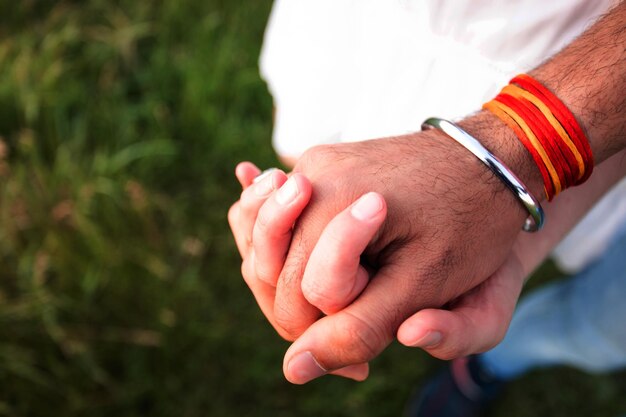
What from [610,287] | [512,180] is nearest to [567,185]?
→ [512,180]

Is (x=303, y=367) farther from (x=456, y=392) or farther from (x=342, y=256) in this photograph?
(x=456, y=392)

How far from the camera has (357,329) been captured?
1.04m

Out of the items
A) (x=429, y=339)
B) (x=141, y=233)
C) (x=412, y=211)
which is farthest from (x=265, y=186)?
(x=141, y=233)

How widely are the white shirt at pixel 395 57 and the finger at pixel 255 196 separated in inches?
17.2

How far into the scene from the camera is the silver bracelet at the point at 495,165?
1035mm

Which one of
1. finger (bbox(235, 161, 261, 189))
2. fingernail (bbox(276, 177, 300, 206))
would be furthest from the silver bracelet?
finger (bbox(235, 161, 261, 189))

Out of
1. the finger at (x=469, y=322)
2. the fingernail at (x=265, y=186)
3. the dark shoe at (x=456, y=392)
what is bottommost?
the dark shoe at (x=456, y=392)

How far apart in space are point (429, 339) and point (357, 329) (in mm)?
122

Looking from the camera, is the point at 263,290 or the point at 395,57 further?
the point at 395,57

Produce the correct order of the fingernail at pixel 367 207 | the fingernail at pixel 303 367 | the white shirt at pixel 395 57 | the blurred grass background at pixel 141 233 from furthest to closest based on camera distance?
the blurred grass background at pixel 141 233, the white shirt at pixel 395 57, the fingernail at pixel 303 367, the fingernail at pixel 367 207

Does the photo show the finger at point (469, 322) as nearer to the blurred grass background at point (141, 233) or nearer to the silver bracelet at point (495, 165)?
the silver bracelet at point (495, 165)

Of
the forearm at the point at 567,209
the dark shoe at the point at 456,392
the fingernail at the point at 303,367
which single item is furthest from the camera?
the dark shoe at the point at 456,392

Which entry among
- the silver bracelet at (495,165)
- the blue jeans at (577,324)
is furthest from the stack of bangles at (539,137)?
the blue jeans at (577,324)

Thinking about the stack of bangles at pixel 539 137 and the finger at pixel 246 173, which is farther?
the finger at pixel 246 173
